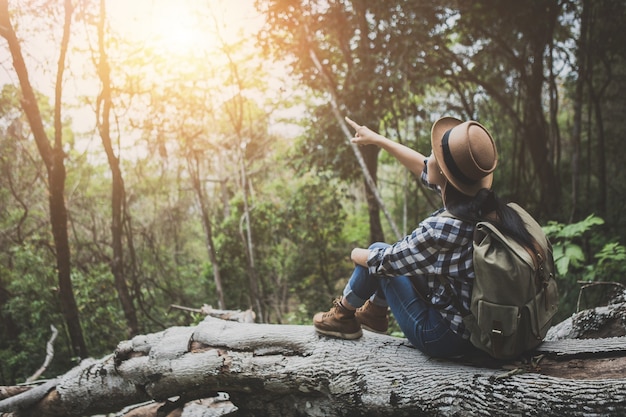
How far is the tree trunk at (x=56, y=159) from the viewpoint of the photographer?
5.61 metres

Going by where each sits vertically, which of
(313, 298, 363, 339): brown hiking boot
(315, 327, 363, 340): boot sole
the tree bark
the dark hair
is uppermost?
the dark hair

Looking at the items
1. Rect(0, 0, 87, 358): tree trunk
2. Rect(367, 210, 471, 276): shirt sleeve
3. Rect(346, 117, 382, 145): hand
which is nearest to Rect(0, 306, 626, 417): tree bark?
Rect(367, 210, 471, 276): shirt sleeve

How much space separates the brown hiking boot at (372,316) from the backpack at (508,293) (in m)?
0.79

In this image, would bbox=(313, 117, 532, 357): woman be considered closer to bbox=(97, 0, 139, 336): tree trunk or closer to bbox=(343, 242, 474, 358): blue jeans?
bbox=(343, 242, 474, 358): blue jeans

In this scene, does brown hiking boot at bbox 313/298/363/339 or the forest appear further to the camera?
the forest

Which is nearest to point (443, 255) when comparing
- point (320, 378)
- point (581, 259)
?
point (320, 378)

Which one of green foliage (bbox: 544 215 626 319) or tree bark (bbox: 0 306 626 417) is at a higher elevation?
green foliage (bbox: 544 215 626 319)

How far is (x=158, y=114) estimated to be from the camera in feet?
30.3

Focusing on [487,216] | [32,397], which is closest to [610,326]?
[487,216]

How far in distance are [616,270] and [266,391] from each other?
159 inches

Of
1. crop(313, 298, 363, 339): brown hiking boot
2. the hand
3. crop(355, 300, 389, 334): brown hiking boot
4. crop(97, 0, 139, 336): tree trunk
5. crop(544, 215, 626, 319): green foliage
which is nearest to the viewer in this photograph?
crop(313, 298, 363, 339): brown hiking boot

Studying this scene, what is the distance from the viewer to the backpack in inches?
63.7

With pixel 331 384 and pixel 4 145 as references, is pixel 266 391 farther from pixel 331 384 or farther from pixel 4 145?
pixel 4 145

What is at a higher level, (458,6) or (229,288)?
(458,6)
